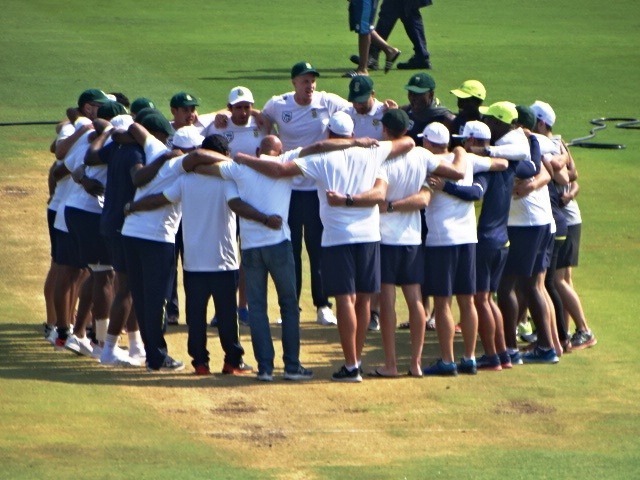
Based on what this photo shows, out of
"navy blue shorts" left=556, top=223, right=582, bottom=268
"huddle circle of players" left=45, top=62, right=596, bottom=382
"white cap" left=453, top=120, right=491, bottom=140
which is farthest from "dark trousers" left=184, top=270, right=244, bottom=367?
"navy blue shorts" left=556, top=223, right=582, bottom=268

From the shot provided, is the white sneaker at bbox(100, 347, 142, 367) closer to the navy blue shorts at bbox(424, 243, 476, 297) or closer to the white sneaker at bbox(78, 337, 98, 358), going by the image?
the white sneaker at bbox(78, 337, 98, 358)

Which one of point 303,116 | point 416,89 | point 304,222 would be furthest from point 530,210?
point 303,116

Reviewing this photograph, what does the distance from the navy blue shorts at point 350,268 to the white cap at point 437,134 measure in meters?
1.03

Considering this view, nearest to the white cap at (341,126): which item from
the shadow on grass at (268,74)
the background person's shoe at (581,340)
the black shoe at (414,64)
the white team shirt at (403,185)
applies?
the white team shirt at (403,185)

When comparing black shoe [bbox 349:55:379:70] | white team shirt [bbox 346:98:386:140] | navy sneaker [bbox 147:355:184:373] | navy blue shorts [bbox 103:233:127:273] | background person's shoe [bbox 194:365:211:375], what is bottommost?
black shoe [bbox 349:55:379:70]

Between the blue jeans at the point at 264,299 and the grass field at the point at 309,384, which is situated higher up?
the blue jeans at the point at 264,299

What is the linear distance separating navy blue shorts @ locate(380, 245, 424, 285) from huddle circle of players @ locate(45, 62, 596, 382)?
0.01 metres

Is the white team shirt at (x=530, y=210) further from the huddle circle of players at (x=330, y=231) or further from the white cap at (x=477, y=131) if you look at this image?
the white cap at (x=477, y=131)

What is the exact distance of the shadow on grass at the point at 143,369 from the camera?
12.1 m

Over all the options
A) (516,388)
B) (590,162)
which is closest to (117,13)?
(590,162)

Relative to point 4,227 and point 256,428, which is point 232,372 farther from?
point 4,227

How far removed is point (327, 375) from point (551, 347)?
193 cm

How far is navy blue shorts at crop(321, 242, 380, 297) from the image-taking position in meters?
11.9

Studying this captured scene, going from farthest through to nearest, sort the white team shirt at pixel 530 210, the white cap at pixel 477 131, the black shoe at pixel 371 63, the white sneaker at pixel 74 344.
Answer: the black shoe at pixel 371 63
the white sneaker at pixel 74 344
the white team shirt at pixel 530 210
the white cap at pixel 477 131
